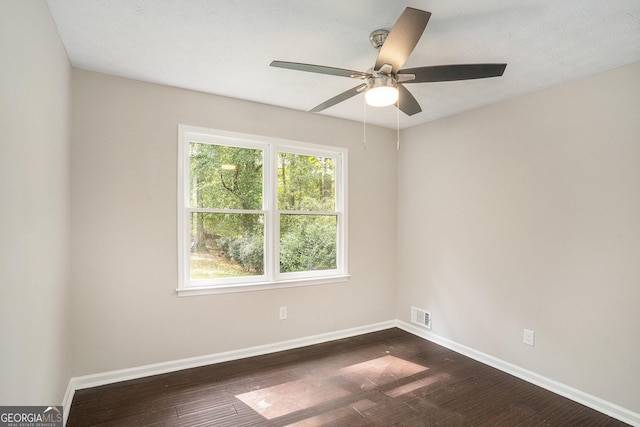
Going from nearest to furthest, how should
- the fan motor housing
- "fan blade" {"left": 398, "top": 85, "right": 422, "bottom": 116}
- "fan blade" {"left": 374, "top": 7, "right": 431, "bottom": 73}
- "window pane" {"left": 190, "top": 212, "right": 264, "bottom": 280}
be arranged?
1. "fan blade" {"left": 374, "top": 7, "right": 431, "bottom": 73}
2. the fan motor housing
3. "fan blade" {"left": 398, "top": 85, "right": 422, "bottom": 116}
4. "window pane" {"left": 190, "top": 212, "right": 264, "bottom": 280}

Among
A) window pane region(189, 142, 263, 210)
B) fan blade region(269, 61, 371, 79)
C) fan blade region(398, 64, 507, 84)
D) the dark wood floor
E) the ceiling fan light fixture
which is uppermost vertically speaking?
fan blade region(269, 61, 371, 79)

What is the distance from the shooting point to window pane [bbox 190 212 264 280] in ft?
10.3

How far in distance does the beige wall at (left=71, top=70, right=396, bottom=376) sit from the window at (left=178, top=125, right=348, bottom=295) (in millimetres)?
116

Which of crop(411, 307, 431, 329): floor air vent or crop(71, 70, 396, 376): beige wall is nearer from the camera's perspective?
crop(71, 70, 396, 376): beige wall

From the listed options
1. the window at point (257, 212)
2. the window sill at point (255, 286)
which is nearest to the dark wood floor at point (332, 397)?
the window sill at point (255, 286)

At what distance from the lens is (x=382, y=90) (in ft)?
6.25

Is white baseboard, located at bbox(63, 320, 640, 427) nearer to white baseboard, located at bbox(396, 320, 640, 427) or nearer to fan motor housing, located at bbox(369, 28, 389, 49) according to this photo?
white baseboard, located at bbox(396, 320, 640, 427)

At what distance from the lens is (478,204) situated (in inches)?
133

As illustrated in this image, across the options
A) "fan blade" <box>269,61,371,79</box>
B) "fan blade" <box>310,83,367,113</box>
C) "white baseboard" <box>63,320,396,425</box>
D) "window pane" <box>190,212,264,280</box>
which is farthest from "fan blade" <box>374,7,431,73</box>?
"white baseboard" <box>63,320,396,425</box>

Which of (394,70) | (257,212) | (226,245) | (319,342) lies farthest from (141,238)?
(394,70)

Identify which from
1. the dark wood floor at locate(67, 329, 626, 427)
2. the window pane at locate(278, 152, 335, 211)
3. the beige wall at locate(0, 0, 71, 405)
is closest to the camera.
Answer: the beige wall at locate(0, 0, 71, 405)

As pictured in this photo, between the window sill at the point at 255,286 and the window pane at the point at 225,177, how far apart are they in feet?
2.59

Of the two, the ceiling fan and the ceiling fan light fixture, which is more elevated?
the ceiling fan

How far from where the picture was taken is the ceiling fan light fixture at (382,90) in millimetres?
1887
